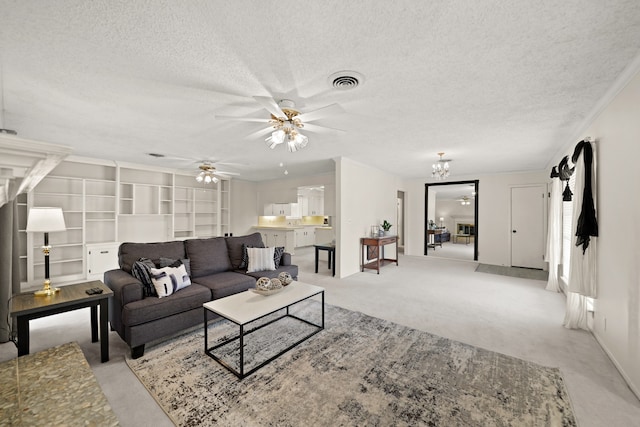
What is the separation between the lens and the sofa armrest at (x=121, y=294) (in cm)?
245

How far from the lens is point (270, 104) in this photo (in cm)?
245

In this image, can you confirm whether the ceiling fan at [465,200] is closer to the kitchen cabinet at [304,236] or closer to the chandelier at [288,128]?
the kitchen cabinet at [304,236]

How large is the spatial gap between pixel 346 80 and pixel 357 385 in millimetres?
2411

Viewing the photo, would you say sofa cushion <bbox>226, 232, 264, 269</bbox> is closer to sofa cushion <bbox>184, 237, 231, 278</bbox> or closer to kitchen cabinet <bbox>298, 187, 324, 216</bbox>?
sofa cushion <bbox>184, 237, 231, 278</bbox>

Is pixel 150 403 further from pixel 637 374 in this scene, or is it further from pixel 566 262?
pixel 566 262

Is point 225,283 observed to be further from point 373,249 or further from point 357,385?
point 373,249

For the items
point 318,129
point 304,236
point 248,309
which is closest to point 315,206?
point 304,236

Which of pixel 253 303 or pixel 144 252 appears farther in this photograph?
pixel 144 252

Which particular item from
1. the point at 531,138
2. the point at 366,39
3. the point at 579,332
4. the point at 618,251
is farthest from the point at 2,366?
the point at 531,138

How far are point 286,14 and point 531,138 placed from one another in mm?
3973

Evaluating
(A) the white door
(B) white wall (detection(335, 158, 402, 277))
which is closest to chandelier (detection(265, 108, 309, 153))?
(B) white wall (detection(335, 158, 402, 277))

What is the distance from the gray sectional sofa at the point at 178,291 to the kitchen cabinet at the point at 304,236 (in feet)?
17.1

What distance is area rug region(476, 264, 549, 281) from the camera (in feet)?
17.9

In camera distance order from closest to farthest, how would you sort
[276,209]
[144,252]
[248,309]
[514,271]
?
[248,309]
[144,252]
[514,271]
[276,209]
